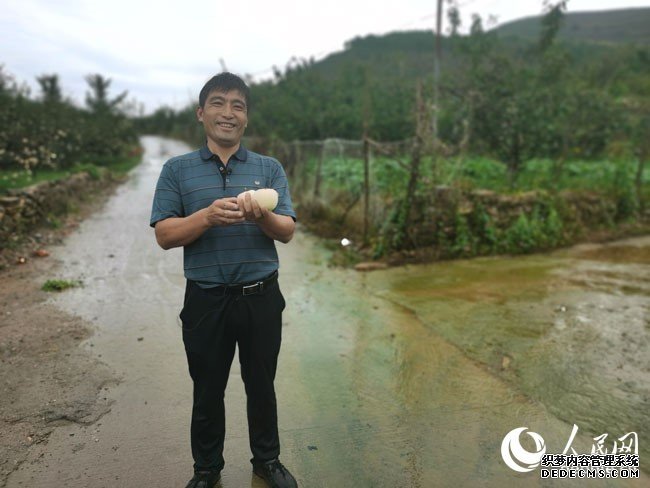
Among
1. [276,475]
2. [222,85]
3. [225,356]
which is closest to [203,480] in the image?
[276,475]

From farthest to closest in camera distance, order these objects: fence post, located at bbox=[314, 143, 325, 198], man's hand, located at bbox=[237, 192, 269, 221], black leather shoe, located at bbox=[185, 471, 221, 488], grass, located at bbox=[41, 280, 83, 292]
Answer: fence post, located at bbox=[314, 143, 325, 198] → grass, located at bbox=[41, 280, 83, 292] → black leather shoe, located at bbox=[185, 471, 221, 488] → man's hand, located at bbox=[237, 192, 269, 221]

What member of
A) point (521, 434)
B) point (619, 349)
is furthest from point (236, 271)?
point (619, 349)

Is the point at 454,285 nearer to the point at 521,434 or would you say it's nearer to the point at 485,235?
the point at 485,235

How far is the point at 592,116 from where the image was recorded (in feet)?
43.7

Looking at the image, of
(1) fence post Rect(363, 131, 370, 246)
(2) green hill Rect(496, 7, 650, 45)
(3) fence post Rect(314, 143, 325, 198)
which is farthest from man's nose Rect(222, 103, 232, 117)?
(2) green hill Rect(496, 7, 650, 45)

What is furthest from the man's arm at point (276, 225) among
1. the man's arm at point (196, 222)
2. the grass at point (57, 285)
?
the grass at point (57, 285)

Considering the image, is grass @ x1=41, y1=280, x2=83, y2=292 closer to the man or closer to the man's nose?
the man

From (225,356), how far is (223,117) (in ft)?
3.69

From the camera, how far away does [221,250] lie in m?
2.29

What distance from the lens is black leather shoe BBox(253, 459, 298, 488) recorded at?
8.13 feet

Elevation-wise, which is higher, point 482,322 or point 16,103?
point 16,103

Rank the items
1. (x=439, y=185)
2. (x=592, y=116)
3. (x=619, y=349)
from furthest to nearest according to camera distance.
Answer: (x=592, y=116) < (x=439, y=185) < (x=619, y=349)

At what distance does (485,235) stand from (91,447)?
20.2 feet
